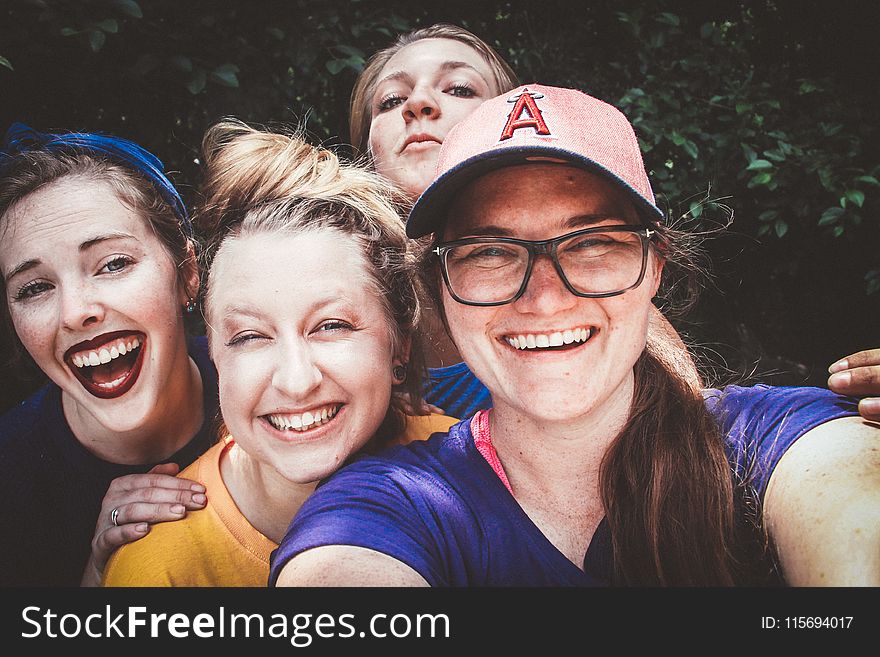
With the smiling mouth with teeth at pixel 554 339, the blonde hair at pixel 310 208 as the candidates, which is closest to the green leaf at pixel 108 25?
the blonde hair at pixel 310 208

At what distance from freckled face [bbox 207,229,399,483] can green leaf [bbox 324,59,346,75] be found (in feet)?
3.10

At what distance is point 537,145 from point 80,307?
1150 mm

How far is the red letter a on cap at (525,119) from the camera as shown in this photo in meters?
1.53

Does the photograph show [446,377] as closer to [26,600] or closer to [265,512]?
[265,512]

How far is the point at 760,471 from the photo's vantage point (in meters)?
1.51

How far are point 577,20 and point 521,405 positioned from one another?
2000mm

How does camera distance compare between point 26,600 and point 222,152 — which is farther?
point 222,152

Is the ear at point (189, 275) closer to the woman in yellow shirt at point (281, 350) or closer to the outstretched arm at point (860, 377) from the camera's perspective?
the woman in yellow shirt at point (281, 350)

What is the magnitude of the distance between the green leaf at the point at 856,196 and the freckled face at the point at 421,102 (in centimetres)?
135

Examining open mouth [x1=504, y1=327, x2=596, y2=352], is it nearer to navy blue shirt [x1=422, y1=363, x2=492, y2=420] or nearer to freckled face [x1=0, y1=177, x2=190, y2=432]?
navy blue shirt [x1=422, y1=363, x2=492, y2=420]

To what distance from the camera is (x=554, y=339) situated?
1.54 metres

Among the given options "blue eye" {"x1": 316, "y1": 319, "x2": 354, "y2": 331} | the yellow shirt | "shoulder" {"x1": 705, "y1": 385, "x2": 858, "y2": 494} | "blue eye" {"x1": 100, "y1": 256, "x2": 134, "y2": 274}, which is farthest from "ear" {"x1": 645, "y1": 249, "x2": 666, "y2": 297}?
"blue eye" {"x1": 100, "y1": 256, "x2": 134, "y2": 274}

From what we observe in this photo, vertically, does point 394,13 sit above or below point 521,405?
above

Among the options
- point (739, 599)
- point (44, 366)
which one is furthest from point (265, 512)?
point (739, 599)
